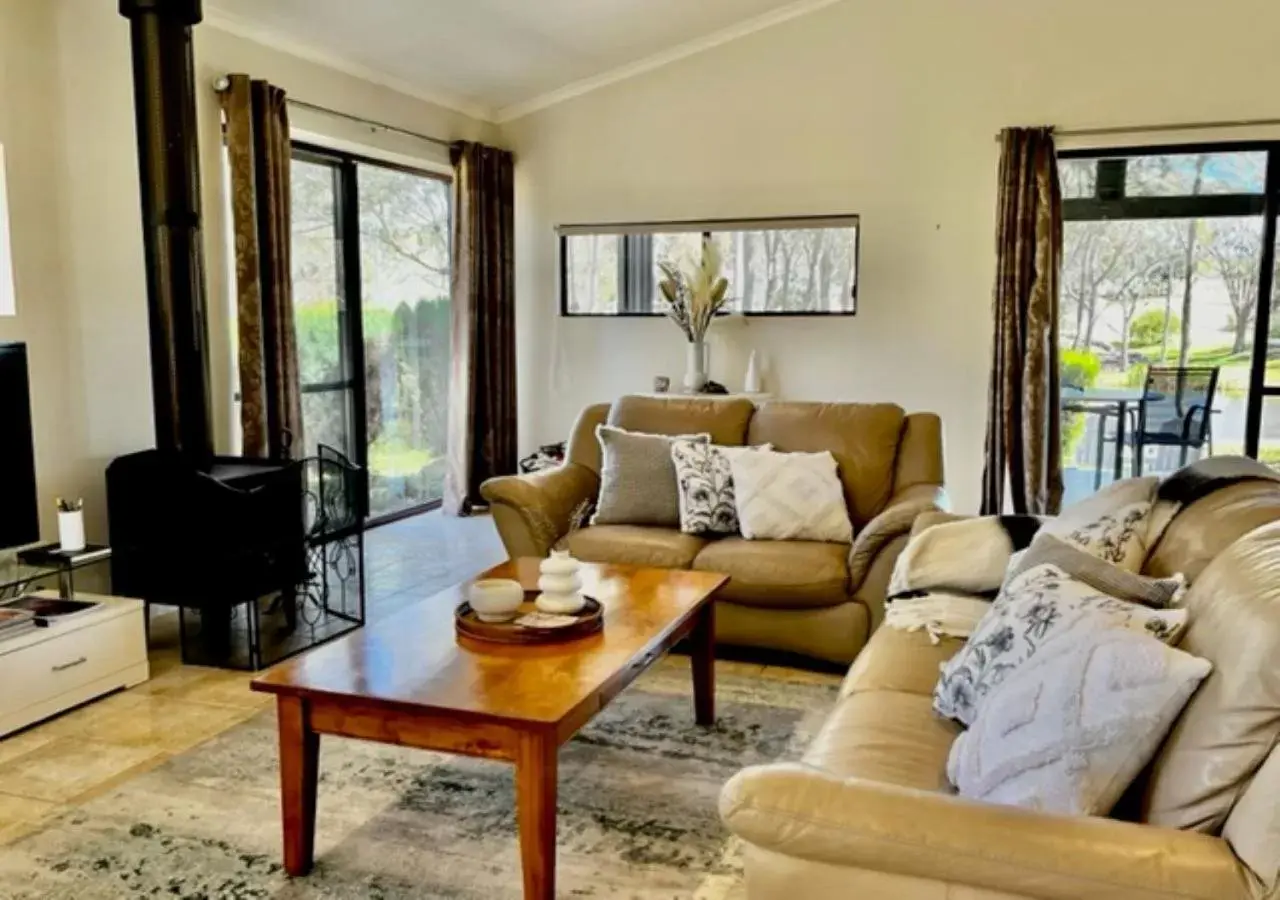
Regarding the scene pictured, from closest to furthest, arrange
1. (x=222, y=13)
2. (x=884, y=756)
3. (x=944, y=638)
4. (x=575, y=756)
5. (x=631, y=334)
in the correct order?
(x=884, y=756)
(x=944, y=638)
(x=575, y=756)
(x=222, y=13)
(x=631, y=334)

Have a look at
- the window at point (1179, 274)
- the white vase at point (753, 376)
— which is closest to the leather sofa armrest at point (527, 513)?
the white vase at point (753, 376)

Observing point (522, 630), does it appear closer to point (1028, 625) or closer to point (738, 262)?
point (1028, 625)

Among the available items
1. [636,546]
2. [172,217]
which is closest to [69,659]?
[172,217]

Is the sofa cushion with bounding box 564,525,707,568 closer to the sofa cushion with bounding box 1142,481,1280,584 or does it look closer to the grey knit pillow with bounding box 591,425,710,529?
the grey knit pillow with bounding box 591,425,710,529

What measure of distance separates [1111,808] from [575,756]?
166cm

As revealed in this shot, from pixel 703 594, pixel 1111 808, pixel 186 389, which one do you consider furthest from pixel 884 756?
pixel 186 389

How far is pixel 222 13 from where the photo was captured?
14.2 ft

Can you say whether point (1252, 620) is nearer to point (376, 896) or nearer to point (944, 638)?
point (944, 638)

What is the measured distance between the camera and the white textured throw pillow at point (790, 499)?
12.2 feet

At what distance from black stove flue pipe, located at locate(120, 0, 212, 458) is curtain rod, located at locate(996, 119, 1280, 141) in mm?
4286

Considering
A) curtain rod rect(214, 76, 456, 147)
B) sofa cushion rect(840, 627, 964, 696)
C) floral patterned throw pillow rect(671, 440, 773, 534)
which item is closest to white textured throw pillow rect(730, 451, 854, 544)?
floral patterned throw pillow rect(671, 440, 773, 534)

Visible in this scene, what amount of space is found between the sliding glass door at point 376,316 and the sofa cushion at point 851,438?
2.50 metres

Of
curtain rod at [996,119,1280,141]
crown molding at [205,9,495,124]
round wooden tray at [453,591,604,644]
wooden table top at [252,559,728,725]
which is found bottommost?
wooden table top at [252,559,728,725]

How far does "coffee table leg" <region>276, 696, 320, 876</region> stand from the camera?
2.23m
